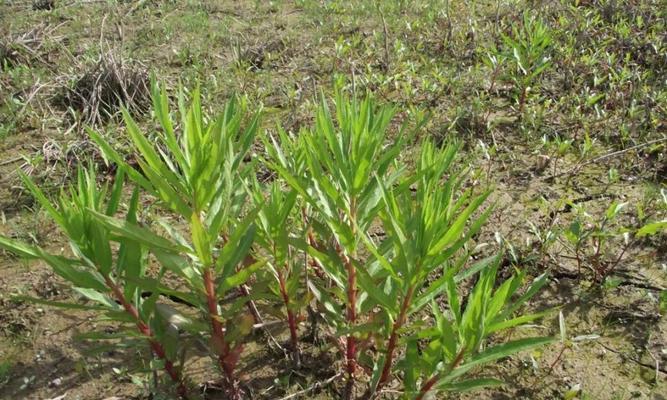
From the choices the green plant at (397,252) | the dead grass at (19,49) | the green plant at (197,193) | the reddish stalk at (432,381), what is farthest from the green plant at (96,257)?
the dead grass at (19,49)

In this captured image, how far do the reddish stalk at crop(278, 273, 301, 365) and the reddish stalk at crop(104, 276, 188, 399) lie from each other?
0.41 meters

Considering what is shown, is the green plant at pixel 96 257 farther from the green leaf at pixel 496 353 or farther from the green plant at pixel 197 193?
the green leaf at pixel 496 353

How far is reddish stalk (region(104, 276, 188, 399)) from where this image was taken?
5.62 ft

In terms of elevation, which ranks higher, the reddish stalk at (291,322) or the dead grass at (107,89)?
the dead grass at (107,89)

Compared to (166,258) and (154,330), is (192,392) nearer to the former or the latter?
(154,330)

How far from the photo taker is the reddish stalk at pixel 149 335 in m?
1.71

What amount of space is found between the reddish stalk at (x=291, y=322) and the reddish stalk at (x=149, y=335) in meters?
0.41

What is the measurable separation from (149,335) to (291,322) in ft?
1.63

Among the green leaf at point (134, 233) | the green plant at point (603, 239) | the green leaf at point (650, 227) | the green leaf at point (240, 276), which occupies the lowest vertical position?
the green plant at point (603, 239)

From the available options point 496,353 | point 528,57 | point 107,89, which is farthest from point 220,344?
point 528,57

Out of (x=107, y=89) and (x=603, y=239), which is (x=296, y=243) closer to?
(x=603, y=239)

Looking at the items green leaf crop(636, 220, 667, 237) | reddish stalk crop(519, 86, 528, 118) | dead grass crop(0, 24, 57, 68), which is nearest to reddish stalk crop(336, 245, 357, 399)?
green leaf crop(636, 220, 667, 237)

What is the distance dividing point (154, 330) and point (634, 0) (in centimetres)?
487

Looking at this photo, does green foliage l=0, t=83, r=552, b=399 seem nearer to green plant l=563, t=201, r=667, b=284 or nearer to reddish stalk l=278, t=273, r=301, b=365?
reddish stalk l=278, t=273, r=301, b=365
